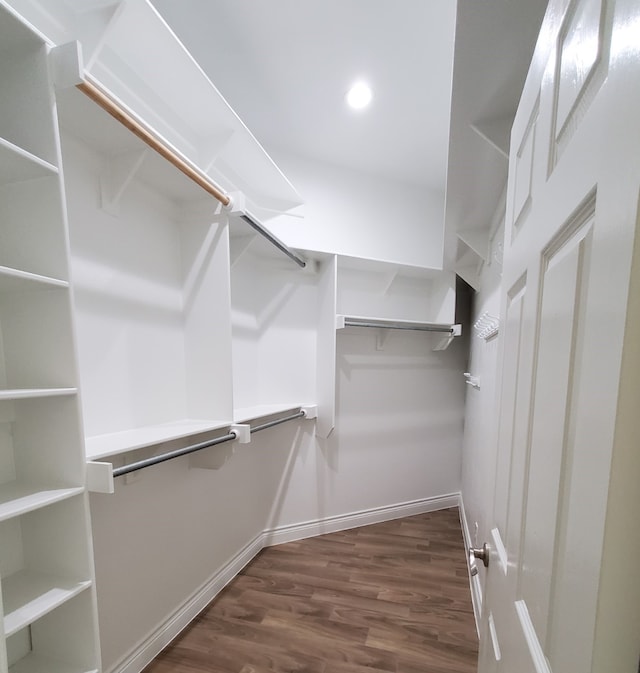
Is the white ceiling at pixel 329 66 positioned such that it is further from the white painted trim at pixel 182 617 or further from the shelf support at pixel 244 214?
the white painted trim at pixel 182 617

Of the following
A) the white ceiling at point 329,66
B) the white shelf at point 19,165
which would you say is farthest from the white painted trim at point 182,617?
the white ceiling at point 329,66

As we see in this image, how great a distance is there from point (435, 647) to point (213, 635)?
3.56 ft

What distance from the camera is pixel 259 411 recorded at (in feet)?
6.62

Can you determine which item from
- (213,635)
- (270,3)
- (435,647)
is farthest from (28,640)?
(270,3)

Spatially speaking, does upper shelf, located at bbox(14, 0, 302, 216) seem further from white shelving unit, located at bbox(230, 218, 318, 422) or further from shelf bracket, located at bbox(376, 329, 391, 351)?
shelf bracket, located at bbox(376, 329, 391, 351)

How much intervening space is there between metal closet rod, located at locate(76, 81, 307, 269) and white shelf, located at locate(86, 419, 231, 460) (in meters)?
1.01

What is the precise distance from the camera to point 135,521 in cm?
142

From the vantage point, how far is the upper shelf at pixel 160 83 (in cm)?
103

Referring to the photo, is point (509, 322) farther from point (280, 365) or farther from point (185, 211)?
point (280, 365)

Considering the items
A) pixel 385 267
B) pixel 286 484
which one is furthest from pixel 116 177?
pixel 286 484

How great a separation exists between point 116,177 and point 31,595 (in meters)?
1.36

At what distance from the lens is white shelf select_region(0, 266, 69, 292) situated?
2.52 ft

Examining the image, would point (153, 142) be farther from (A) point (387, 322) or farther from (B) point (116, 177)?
(A) point (387, 322)

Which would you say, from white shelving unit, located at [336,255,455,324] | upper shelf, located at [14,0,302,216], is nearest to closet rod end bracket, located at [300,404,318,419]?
white shelving unit, located at [336,255,455,324]
